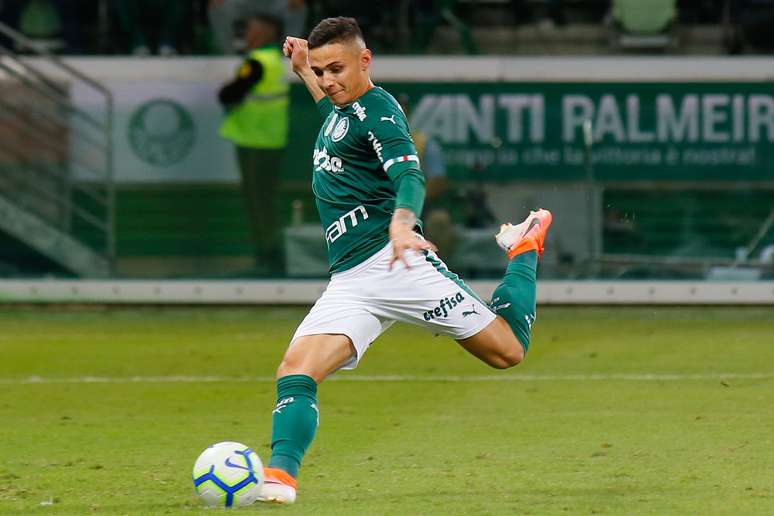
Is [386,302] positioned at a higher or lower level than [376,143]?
lower

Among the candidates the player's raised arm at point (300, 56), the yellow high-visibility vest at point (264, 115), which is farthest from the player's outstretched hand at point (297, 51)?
the yellow high-visibility vest at point (264, 115)

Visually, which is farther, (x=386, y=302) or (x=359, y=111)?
(x=386, y=302)

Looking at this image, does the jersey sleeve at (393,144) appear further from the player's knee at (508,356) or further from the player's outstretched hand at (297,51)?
the player's outstretched hand at (297,51)

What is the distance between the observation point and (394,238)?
554 centimetres

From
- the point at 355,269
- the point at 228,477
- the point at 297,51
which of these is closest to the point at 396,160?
the point at 355,269

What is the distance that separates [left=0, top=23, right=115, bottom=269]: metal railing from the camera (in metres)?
15.3

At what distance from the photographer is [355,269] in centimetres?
634

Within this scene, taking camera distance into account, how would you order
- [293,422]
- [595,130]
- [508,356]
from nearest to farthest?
[293,422] → [508,356] → [595,130]

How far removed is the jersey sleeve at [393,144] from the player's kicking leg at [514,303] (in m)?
0.95

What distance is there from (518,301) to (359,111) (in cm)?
125

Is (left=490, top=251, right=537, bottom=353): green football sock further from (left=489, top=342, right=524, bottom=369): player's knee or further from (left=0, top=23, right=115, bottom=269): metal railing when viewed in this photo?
(left=0, top=23, right=115, bottom=269): metal railing

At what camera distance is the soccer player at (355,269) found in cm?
597

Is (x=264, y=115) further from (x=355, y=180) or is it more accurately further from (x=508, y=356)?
(x=355, y=180)

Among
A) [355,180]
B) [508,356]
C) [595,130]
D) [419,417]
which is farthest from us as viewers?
[595,130]
